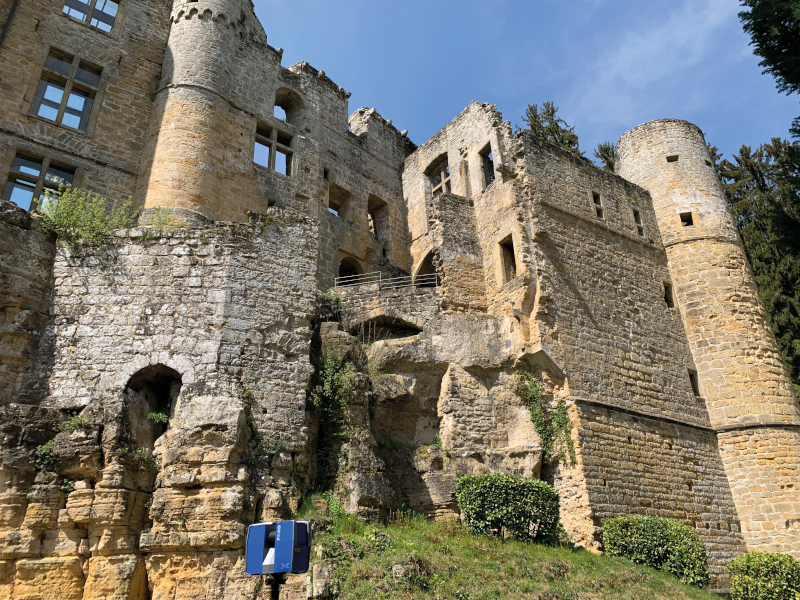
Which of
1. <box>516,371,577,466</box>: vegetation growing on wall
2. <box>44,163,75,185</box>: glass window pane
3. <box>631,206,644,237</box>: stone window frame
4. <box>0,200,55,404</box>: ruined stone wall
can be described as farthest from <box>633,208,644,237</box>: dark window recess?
<box>44,163,75,185</box>: glass window pane

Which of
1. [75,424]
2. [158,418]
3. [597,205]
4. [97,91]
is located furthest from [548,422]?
[97,91]

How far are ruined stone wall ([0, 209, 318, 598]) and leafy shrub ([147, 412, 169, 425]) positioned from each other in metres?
0.08

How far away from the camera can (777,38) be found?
1005cm

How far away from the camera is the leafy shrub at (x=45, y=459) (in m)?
8.69

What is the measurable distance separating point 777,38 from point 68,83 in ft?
50.3

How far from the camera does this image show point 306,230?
11.4 m

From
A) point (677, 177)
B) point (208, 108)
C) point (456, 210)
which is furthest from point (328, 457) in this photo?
point (677, 177)

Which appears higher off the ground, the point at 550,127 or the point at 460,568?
the point at 550,127

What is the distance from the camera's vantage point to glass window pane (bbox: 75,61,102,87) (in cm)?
1583

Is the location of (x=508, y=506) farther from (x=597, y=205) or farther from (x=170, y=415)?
(x=597, y=205)

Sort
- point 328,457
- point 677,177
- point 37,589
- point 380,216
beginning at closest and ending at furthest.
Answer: point 37,589 → point 328,457 → point 677,177 → point 380,216

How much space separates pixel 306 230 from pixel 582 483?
7275 mm

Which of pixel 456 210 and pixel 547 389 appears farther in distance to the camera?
pixel 456 210

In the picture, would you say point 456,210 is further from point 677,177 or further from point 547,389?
point 677,177
